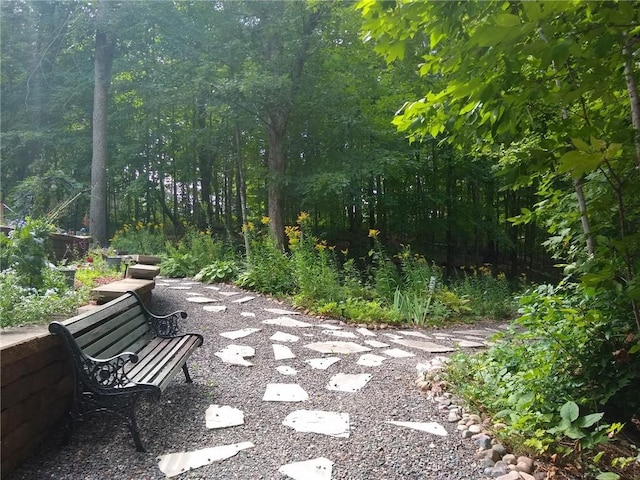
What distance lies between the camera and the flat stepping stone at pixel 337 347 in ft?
13.7

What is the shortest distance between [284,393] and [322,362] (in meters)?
0.77

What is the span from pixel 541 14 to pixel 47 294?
3312 millimetres

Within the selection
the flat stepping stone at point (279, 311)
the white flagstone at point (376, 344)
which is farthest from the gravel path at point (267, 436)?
the flat stepping stone at point (279, 311)

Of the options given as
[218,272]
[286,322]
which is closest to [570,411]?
[286,322]

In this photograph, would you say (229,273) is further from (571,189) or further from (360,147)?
(571,189)

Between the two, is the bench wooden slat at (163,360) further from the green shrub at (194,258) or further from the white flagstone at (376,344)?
the green shrub at (194,258)

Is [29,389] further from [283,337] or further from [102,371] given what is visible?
[283,337]

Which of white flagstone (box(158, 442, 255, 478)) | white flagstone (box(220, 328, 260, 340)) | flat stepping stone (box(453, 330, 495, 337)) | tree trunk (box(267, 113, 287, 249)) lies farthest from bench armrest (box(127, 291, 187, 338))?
tree trunk (box(267, 113, 287, 249))

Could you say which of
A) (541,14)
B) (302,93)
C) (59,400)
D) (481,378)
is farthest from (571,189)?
(302,93)

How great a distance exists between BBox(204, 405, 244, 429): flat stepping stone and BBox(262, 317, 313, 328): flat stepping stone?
2.21 metres

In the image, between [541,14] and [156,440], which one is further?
[156,440]

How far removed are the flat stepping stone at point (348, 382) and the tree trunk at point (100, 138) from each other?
9626 mm

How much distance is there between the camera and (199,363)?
142 inches

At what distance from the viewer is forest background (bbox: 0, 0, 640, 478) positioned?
1.61 metres
